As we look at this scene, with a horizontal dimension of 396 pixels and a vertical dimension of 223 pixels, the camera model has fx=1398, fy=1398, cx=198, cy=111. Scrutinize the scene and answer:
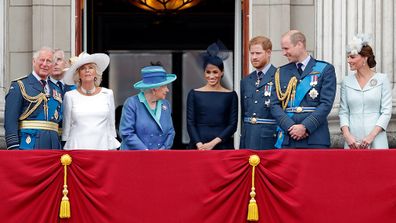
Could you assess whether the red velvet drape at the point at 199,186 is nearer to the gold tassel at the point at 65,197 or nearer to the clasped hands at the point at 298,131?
the gold tassel at the point at 65,197

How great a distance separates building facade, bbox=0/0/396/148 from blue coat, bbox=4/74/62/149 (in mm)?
2729

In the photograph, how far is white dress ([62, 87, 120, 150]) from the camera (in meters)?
14.0

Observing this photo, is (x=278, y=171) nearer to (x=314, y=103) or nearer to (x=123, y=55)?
(x=314, y=103)

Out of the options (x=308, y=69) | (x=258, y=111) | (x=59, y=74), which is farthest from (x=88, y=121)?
(x=308, y=69)

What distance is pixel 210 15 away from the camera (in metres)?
22.0

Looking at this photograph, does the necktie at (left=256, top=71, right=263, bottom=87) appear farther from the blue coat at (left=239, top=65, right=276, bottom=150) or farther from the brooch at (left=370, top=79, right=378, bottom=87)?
the brooch at (left=370, top=79, right=378, bottom=87)

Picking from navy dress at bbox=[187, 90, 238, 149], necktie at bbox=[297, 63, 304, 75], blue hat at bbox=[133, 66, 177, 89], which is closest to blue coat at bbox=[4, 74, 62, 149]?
blue hat at bbox=[133, 66, 177, 89]

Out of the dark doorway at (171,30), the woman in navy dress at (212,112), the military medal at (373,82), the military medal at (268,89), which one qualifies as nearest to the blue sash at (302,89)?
the military medal at (268,89)

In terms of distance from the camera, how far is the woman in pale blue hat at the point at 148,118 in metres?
14.0

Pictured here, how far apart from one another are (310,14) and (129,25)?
5.77 m

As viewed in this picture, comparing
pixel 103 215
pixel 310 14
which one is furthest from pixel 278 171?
pixel 310 14

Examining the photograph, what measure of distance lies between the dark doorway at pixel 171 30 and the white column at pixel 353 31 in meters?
4.92

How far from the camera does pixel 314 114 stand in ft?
45.0

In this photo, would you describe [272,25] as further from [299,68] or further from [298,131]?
[298,131]
